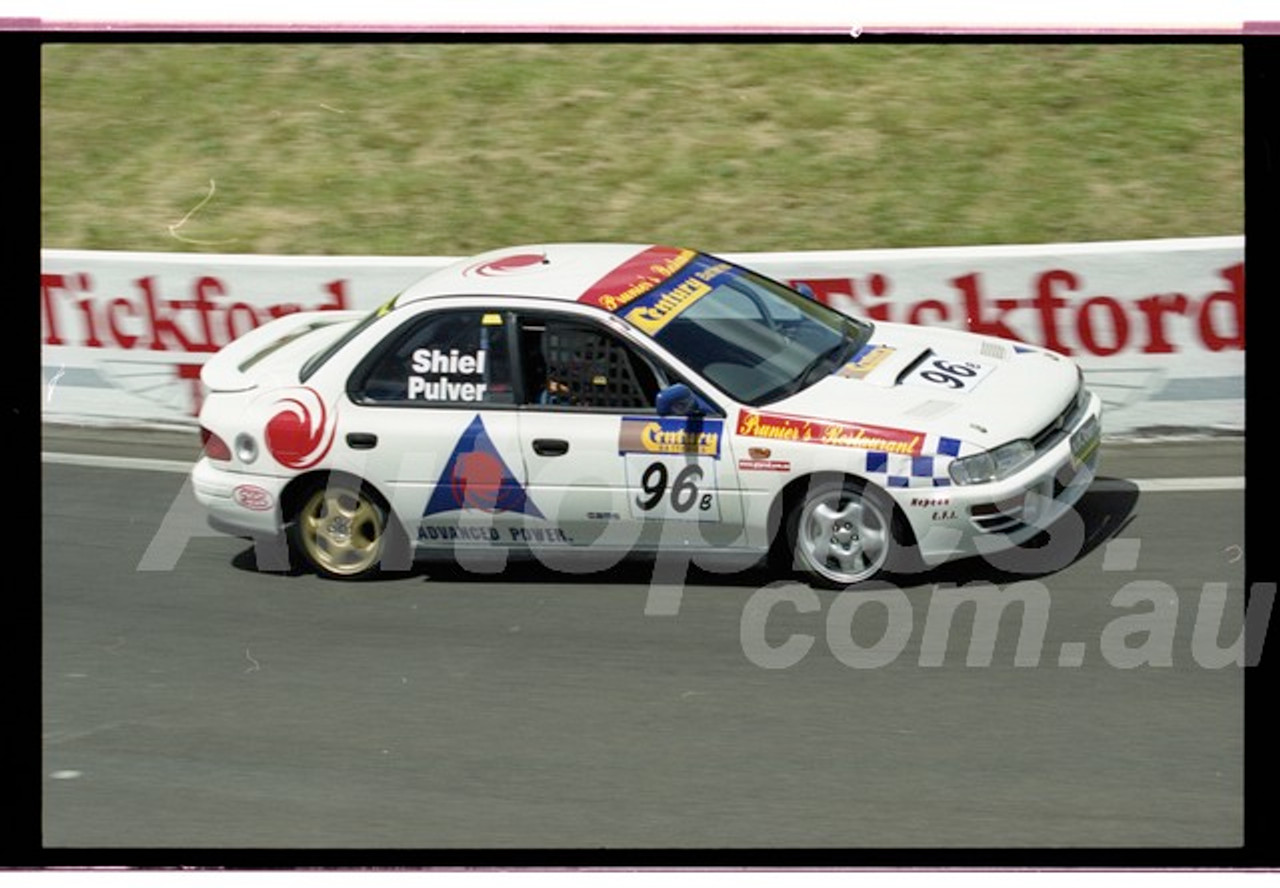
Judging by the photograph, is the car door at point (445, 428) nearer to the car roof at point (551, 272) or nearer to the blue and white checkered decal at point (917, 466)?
the car roof at point (551, 272)

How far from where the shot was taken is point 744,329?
1012 cm

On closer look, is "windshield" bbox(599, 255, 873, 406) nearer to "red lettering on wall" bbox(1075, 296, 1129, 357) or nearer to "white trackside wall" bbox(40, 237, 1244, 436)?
"white trackside wall" bbox(40, 237, 1244, 436)

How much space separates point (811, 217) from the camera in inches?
532

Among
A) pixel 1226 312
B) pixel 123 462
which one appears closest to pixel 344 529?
pixel 123 462

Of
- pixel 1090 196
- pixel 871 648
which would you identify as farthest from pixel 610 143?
pixel 871 648

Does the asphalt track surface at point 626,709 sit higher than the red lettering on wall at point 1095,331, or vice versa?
the red lettering on wall at point 1095,331

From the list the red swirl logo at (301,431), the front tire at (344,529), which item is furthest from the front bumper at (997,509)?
the red swirl logo at (301,431)

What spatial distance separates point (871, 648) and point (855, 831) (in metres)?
1.54

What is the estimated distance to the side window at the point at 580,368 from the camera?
385 inches

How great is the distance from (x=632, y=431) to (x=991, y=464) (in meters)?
1.69

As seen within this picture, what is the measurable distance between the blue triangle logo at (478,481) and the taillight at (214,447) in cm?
116

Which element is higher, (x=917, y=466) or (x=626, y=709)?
(x=917, y=466)

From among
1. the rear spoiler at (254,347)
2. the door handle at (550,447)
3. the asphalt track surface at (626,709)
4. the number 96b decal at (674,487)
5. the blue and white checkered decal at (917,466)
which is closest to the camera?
the asphalt track surface at (626,709)

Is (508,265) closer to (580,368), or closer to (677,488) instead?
(580,368)
